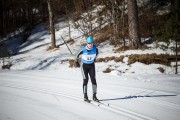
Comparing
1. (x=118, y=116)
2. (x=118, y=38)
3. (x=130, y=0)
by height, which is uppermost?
(x=130, y=0)

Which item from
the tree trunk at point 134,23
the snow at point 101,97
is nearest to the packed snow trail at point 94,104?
the snow at point 101,97

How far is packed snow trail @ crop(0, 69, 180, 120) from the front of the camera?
638 cm

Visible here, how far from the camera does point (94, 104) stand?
7422mm

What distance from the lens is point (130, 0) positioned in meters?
16.8

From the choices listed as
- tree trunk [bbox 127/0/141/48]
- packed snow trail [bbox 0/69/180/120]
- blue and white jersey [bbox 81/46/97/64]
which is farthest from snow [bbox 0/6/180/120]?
tree trunk [bbox 127/0/141/48]

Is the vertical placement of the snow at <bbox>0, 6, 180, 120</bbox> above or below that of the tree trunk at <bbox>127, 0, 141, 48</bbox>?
below

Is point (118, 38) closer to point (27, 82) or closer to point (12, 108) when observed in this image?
point (27, 82)

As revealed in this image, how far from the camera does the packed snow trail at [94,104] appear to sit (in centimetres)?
638

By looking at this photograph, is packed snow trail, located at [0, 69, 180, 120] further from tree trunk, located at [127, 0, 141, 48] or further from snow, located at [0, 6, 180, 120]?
tree trunk, located at [127, 0, 141, 48]

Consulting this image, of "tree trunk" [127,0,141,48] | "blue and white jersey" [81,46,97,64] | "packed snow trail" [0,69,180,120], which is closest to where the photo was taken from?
"packed snow trail" [0,69,180,120]

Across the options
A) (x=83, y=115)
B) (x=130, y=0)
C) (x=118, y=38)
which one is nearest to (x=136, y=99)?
(x=83, y=115)

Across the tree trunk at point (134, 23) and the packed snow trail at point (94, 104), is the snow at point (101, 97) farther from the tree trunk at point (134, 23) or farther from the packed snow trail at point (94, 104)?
the tree trunk at point (134, 23)

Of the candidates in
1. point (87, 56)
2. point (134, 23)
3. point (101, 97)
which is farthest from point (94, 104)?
point (134, 23)

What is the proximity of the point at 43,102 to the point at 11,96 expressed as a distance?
1808 mm
